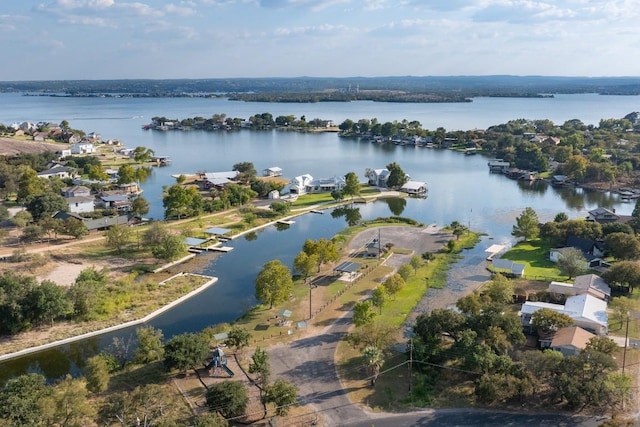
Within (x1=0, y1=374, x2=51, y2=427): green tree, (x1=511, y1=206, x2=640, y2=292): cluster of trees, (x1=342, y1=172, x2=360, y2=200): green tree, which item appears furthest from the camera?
(x1=342, y1=172, x2=360, y2=200): green tree

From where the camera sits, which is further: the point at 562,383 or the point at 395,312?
the point at 395,312

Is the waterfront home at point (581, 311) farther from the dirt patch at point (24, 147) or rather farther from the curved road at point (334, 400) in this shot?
the dirt patch at point (24, 147)

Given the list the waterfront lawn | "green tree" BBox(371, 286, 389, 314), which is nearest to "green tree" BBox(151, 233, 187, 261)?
"green tree" BBox(371, 286, 389, 314)

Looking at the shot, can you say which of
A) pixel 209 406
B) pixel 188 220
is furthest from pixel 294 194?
pixel 209 406

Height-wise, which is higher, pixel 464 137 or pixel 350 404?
pixel 464 137

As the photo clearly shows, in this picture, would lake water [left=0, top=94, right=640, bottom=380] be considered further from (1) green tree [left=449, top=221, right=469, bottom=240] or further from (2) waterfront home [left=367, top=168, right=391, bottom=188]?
(2) waterfront home [left=367, top=168, right=391, bottom=188]

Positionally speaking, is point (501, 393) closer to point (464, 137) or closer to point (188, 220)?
point (188, 220)
